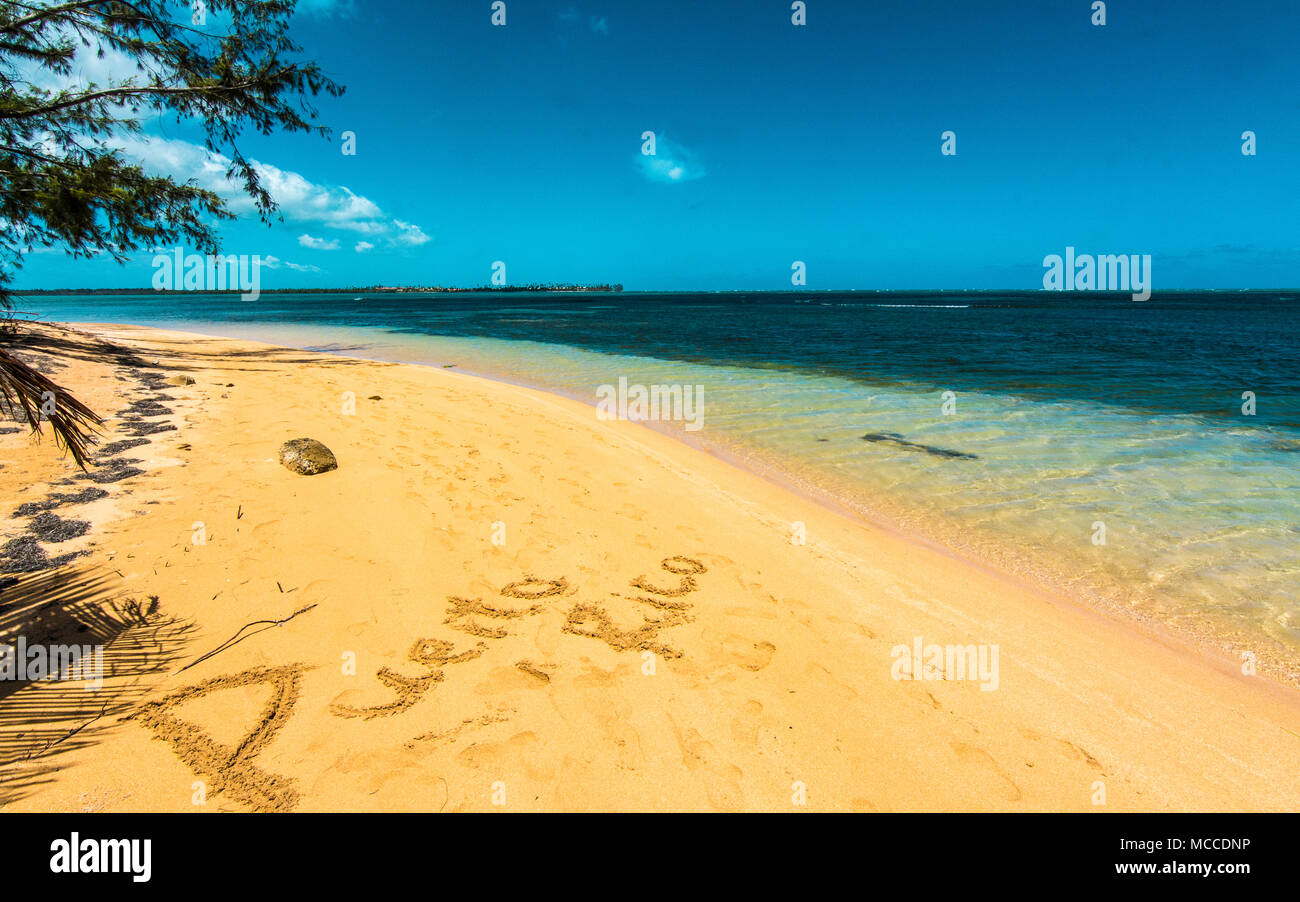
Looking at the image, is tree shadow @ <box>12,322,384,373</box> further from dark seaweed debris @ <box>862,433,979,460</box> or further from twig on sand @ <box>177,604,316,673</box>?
dark seaweed debris @ <box>862,433,979,460</box>

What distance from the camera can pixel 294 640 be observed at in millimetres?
3506

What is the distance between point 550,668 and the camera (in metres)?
3.47

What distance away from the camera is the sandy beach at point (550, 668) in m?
2.65

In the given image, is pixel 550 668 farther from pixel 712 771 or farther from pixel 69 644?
pixel 69 644

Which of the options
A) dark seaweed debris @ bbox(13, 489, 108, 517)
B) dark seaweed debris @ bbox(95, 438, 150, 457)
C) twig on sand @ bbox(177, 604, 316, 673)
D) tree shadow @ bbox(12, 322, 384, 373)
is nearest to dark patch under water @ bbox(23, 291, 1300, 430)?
tree shadow @ bbox(12, 322, 384, 373)

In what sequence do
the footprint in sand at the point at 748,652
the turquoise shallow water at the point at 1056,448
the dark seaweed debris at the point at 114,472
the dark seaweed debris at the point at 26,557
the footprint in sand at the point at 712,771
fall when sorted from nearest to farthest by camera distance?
1. the footprint in sand at the point at 712,771
2. the footprint in sand at the point at 748,652
3. the dark seaweed debris at the point at 26,557
4. the turquoise shallow water at the point at 1056,448
5. the dark seaweed debris at the point at 114,472

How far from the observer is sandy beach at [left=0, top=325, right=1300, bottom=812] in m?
2.65

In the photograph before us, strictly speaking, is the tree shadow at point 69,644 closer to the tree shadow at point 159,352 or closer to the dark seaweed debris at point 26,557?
the dark seaweed debris at point 26,557

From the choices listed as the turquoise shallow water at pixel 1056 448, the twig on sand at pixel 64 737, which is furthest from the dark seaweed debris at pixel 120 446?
the turquoise shallow water at pixel 1056 448
